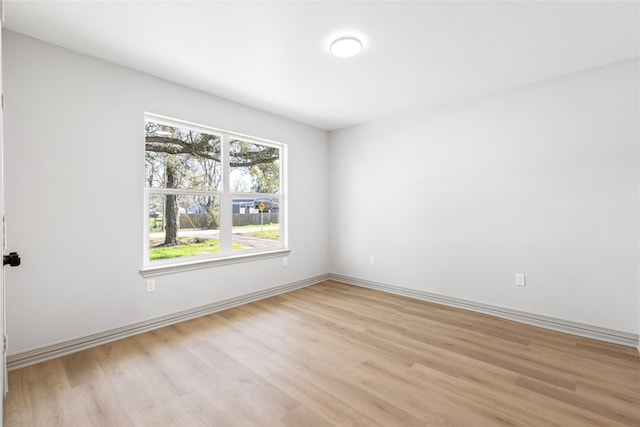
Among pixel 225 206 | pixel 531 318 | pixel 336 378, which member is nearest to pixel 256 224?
pixel 225 206

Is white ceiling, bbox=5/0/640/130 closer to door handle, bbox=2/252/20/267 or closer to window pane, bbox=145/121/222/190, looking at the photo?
window pane, bbox=145/121/222/190

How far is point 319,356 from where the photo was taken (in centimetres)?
235

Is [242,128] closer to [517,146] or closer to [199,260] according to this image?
[199,260]

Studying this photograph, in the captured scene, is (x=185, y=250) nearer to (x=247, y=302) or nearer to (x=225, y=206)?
(x=225, y=206)

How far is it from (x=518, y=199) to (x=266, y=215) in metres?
3.02

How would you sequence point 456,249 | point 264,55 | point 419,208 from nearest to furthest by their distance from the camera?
1. point 264,55
2. point 456,249
3. point 419,208

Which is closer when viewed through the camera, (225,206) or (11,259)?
(11,259)

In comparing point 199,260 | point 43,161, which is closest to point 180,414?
point 199,260

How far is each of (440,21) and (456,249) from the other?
96.6 inches

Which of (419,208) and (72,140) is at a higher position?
(72,140)

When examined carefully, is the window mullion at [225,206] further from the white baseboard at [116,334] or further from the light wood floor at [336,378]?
the light wood floor at [336,378]

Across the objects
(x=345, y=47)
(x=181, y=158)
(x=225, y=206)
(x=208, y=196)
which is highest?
(x=345, y=47)

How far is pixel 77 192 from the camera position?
2.43 m

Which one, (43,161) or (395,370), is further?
(43,161)
